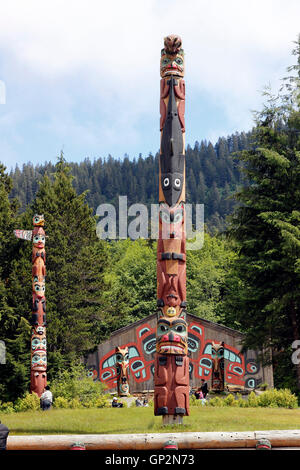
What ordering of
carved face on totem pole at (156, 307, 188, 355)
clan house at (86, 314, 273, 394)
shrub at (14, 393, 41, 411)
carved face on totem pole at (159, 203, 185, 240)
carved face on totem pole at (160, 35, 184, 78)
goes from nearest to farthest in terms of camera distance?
carved face on totem pole at (156, 307, 188, 355) < carved face on totem pole at (159, 203, 185, 240) < carved face on totem pole at (160, 35, 184, 78) < shrub at (14, 393, 41, 411) < clan house at (86, 314, 273, 394)

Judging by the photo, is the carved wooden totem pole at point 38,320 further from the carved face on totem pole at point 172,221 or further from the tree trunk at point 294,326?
the carved face on totem pole at point 172,221

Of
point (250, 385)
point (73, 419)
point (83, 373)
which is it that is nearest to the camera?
point (73, 419)

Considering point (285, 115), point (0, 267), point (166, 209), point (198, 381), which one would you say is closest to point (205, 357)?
point (198, 381)

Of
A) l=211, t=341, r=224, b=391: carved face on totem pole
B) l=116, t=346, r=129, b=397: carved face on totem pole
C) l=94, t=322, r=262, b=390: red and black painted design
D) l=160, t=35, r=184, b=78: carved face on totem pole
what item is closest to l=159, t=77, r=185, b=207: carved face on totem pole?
l=160, t=35, r=184, b=78: carved face on totem pole

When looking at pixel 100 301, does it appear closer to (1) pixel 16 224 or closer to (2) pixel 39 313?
(1) pixel 16 224

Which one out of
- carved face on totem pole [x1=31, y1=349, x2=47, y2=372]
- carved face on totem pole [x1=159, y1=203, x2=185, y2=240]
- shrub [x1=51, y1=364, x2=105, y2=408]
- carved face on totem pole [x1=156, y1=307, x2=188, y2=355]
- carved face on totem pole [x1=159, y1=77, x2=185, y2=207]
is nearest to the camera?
carved face on totem pole [x1=156, y1=307, x2=188, y2=355]

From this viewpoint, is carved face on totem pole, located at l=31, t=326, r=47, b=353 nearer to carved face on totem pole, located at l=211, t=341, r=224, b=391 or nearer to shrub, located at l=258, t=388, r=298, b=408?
shrub, located at l=258, t=388, r=298, b=408

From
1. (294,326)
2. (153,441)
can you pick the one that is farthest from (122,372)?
(153,441)

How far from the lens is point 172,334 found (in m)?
17.9

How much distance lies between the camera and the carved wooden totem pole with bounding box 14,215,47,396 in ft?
94.8

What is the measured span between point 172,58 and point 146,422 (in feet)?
36.9

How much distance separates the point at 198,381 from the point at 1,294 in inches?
541

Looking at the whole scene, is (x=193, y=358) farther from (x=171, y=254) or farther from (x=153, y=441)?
(x=153, y=441)

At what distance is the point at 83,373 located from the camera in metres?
34.6
